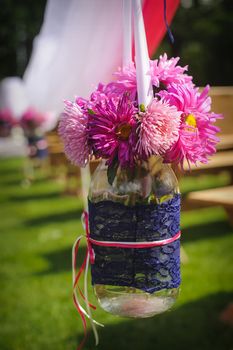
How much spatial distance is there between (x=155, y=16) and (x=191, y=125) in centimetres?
48

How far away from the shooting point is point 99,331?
239cm

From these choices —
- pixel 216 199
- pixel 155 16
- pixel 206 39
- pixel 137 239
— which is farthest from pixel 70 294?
pixel 206 39

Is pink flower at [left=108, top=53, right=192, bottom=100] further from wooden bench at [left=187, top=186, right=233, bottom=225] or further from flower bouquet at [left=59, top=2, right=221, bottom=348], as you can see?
wooden bench at [left=187, top=186, right=233, bottom=225]

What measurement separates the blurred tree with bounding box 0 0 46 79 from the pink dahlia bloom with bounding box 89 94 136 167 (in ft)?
76.7

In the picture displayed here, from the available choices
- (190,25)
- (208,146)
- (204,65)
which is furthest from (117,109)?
(190,25)

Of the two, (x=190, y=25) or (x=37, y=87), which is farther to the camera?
(x=190, y=25)

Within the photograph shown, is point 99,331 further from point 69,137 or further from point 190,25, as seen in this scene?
point 190,25

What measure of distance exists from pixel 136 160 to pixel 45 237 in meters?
3.31

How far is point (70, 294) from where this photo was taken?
9.65 ft

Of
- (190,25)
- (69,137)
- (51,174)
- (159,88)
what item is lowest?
(51,174)

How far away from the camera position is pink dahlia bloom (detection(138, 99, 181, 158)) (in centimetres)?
120

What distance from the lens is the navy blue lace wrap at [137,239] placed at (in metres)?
1.26

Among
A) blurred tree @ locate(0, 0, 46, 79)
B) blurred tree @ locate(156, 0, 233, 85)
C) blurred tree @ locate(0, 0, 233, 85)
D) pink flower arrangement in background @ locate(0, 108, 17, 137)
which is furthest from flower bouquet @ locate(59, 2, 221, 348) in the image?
blurred tree @ locate(0, 0, 46, 79)

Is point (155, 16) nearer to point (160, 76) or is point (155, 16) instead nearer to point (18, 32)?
point (160, 76)
